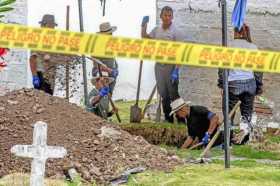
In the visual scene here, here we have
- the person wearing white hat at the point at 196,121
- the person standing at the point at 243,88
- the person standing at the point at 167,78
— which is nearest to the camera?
the person wearing white hat at the point at 196,121

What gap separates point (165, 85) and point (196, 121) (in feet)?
8.94

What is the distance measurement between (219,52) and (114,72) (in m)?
5.79

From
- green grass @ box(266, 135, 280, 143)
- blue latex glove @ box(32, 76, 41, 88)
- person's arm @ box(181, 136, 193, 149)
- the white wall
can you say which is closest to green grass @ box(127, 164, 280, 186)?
person's arm @ box(181, 136, 193, 149)

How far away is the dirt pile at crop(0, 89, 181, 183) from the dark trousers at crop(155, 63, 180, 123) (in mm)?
4088

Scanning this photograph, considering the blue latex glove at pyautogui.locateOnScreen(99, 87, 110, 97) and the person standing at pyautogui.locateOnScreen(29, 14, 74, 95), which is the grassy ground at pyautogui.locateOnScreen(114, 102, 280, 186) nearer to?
the blue latex glove at pyautogui.locateOnScreen(99, 87, 110, 97)

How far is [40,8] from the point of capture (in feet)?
47.0

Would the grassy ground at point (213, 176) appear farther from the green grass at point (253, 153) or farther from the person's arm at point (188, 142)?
the person's arm at point (188, 142)

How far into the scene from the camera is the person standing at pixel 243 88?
12172mm

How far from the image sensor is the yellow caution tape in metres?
7.58

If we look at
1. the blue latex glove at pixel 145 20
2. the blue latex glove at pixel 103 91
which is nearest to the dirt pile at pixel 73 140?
the blue latex glove at pixel 103 91

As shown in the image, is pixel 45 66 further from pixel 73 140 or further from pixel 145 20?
pixel 73 140

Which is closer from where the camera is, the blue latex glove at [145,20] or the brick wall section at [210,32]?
the brick wall section at [210,32]

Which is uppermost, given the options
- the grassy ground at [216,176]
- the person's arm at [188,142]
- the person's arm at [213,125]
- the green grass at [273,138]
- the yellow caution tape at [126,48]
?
the yellow caution tape at [126,48]

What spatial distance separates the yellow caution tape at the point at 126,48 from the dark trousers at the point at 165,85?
237 inches
